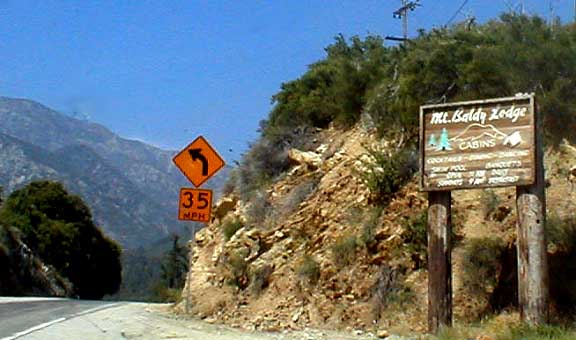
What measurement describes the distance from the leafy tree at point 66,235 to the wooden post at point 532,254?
4713 centimetres

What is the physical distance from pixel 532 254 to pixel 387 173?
578 cm

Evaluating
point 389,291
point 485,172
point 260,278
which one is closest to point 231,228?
point 260,278

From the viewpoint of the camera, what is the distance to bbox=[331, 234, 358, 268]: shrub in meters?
17.7

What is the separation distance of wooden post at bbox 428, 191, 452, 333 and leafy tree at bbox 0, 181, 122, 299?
45562 millimetres

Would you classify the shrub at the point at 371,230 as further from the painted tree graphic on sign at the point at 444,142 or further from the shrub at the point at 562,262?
the shrub at the point at 562,262

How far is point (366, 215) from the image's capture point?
1875cm

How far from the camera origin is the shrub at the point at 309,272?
17969mm

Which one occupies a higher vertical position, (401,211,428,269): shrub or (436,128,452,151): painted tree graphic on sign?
(436,128,452,151): painted tree graphic on sign

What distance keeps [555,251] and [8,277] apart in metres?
39.4

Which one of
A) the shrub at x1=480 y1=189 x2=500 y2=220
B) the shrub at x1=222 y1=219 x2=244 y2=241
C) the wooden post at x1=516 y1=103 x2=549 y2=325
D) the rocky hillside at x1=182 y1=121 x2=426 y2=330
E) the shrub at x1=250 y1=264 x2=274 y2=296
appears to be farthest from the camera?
the shrub at x1=222 y1=219 x2=244 y2=241

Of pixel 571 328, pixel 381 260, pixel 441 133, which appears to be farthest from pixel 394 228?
pixel 571 328

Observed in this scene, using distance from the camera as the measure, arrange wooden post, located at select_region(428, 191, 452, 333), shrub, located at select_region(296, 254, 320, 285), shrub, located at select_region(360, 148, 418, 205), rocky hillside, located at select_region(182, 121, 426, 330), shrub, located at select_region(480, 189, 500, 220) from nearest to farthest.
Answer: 1. wooden post, located at select_region(428, 191, 452, 333)
2. rocky hillside, located at select_region(182, 121, 426, 330)
3. shrub, located at select_region(480, 189, 500, 220)
4. shrub, located at select_region(296, 254, 320, 285)
5. shrub, located at select_region(360, 148, 418, 205)


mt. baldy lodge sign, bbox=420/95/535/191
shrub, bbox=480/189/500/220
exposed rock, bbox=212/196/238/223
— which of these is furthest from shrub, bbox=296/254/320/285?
exposed rock, bbox=212/196/238/223

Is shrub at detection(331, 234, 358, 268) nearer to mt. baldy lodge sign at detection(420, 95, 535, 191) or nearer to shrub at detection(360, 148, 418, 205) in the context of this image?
shrub at detection(360, 148, 418, 205)
